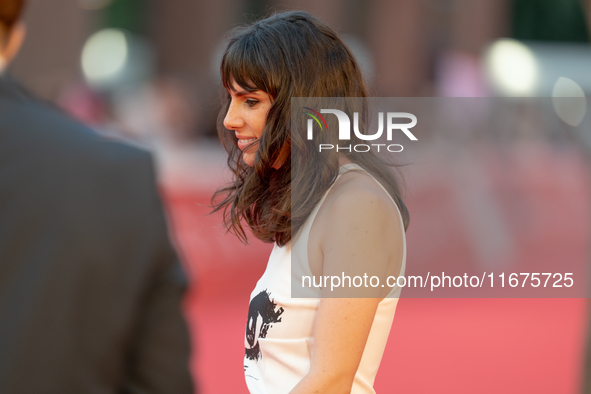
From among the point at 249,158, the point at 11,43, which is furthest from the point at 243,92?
the point at 11,43

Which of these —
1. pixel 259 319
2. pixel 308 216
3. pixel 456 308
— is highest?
pixel 308 216

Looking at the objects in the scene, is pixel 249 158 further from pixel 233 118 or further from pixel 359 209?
pixel 359 209

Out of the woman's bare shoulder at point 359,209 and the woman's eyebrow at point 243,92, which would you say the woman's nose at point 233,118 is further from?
the woman's bare shoulder at point 359,209

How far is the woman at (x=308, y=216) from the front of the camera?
1.68 meters

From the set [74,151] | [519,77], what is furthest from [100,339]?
[519,77]

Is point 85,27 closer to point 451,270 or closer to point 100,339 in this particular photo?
point 451,270

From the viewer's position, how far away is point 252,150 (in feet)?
6.37

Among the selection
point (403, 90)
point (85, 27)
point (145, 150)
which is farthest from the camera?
point (403, 90)

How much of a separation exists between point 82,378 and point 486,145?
9957 millimetres

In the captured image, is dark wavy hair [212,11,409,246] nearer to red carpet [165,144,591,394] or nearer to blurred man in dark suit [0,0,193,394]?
blurred man in dark suit [0,0,193,394]

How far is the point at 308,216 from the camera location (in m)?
1.81

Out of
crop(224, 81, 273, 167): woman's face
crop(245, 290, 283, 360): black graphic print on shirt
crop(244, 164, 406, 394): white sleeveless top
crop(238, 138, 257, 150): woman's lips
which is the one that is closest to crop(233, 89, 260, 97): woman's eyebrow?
crop(224, 81, 273, 167): woman's face

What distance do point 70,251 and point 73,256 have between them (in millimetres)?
11

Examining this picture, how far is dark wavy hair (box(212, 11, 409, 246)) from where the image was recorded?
5.92ft
